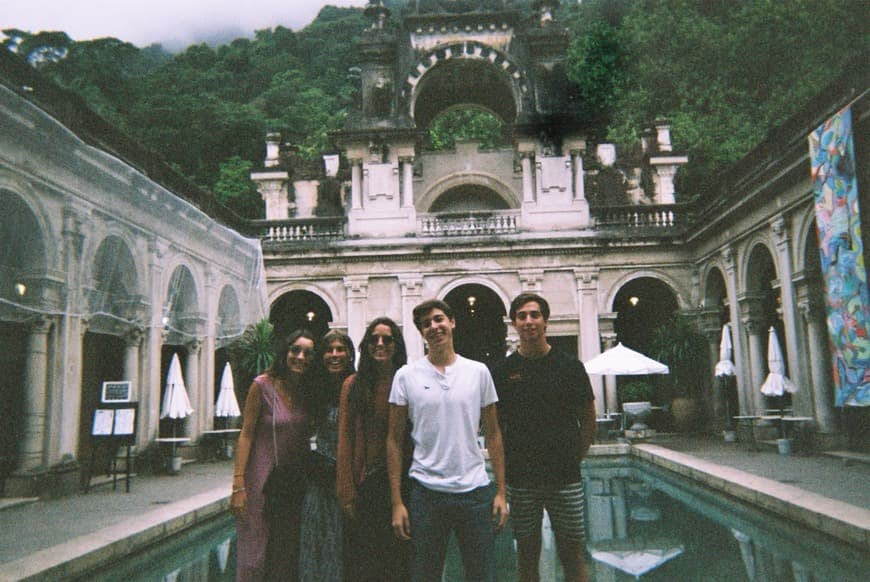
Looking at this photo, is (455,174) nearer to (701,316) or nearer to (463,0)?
(463,0)

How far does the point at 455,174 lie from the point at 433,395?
75.4 ft

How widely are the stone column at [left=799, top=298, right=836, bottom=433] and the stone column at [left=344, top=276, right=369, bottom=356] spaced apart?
39.3 feet

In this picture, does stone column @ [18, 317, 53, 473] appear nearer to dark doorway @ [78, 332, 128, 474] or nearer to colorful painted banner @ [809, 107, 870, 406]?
dark doorway @ [78, 332, 128, 474]

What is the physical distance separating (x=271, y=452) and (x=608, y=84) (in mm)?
44290

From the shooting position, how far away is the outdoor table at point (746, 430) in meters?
16.1

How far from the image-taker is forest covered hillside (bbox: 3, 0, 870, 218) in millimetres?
34438

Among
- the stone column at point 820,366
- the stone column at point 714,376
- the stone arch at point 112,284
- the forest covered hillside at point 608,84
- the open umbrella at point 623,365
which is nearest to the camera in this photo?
the stone arch at point 112,284

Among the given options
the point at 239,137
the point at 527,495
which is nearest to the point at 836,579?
the point at 527,495

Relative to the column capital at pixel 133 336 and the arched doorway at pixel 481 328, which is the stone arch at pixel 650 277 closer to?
the arched doorway at pixel 481 328

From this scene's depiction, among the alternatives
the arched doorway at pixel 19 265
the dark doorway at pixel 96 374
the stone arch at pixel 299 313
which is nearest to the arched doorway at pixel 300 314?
the stone arch at pixel 299 313

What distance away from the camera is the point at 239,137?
164ft

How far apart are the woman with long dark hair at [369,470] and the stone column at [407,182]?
18229 millimetres

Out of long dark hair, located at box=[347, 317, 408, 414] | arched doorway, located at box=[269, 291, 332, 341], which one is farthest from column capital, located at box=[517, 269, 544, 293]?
long dark hair, located at box=[347, 317, 408, 414]

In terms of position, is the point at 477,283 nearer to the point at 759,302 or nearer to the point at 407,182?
the point at 407,182
